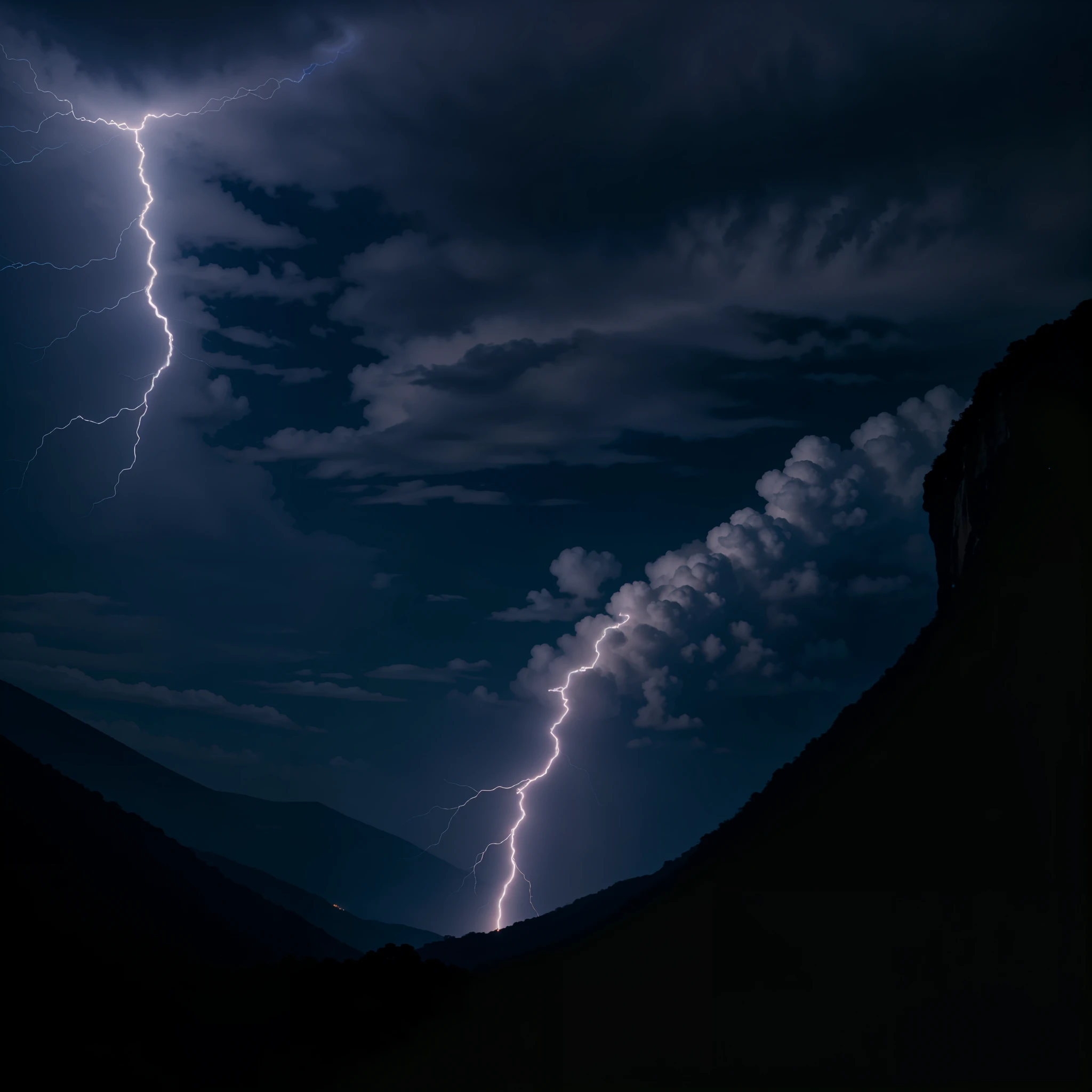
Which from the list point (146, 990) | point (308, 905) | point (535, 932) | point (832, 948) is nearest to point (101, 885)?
point (146, 990)

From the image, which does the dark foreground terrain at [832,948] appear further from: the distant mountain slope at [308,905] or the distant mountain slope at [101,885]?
the distant mountain slope at [308,905]

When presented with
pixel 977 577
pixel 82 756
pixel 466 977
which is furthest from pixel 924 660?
pixel 82 756

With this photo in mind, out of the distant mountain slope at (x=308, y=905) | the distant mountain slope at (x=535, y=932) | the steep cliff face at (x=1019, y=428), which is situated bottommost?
the distant mountain slope at (x=308, y=905)

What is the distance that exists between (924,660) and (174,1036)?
24570mm

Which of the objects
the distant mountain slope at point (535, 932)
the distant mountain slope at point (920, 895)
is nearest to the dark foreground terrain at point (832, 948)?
the distant mountain slope at point (920, 895)

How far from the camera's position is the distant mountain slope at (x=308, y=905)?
110 meters

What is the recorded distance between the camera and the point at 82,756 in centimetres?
14525

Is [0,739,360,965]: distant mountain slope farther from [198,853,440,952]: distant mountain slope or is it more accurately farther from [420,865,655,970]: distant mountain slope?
[198,853,440,952]: distant mountain slope

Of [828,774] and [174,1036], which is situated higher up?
[828,774]

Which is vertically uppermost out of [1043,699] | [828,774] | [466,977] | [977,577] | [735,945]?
[977,577]

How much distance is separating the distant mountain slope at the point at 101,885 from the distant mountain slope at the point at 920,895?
37.3 feet

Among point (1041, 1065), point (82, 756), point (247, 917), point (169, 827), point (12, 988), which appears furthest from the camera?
point (169, 827)

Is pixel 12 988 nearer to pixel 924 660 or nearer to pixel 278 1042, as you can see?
pixel 278 1042

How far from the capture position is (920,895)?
2234 centimetres
